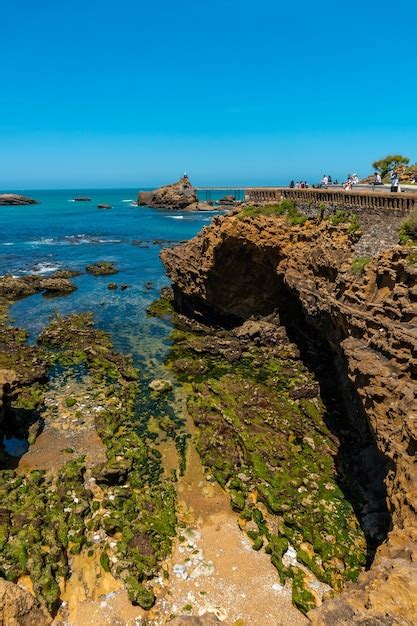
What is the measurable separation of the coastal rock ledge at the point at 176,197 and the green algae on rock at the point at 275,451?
107 meters

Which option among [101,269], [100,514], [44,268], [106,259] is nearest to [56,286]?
[101,269]

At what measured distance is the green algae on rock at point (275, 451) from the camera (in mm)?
14555

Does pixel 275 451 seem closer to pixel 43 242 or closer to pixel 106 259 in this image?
pixel 106 259

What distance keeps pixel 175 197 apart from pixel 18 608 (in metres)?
130

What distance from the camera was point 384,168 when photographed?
185 feet

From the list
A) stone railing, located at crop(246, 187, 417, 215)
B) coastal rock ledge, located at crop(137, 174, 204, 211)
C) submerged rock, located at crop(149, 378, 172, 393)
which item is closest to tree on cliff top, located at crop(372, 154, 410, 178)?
stone railing, located at crop(246, 187, 417, 215)

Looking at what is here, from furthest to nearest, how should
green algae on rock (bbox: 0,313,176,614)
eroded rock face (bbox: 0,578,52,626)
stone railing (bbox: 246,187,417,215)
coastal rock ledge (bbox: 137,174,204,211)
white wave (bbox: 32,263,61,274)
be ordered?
coastal rock ledge (bbox: 137,174,204,211) → white wave (bbox: 32,263,61,274) → stone railing (bbox: 246,187,417,215) → green algae on rock (bbox: 0,313,176,614) → eroded rock face (bbox: 0,578,52,626)

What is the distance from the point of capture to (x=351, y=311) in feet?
62.8

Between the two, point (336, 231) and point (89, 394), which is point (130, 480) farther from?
point (336, 231)

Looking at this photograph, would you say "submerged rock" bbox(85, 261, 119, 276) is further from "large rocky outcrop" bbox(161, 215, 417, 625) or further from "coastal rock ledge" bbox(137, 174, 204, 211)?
"coastal rock ledge" bbox(137, 174, 204, 211)

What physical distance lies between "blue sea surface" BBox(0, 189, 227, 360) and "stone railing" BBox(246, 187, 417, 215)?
48.2 feet

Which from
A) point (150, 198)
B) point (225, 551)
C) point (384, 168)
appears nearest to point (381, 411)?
point (225, 551)

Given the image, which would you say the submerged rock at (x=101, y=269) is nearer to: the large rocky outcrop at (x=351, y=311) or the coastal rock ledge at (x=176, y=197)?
the large rocky outcrop at (x=351, y=311)

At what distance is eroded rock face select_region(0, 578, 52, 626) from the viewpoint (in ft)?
35.3
